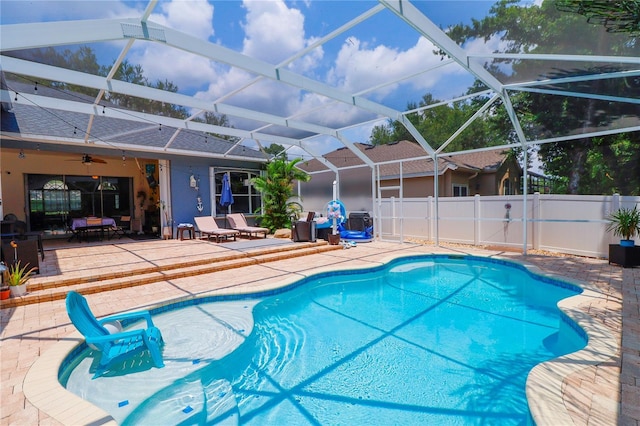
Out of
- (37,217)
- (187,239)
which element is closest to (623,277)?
(187,239)

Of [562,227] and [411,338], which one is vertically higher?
Result: [562,227]

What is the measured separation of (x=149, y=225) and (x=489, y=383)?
1523 cm

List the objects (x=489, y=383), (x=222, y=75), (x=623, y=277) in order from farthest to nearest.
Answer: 1. (x=222, y=75)
2. (x=623, y=277)
3. (x=489, y=383)

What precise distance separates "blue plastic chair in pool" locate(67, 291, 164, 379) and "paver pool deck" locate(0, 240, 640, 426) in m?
0.36

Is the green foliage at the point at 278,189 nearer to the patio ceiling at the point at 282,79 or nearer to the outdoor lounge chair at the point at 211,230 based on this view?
the patio ceiling at the point at 282,79

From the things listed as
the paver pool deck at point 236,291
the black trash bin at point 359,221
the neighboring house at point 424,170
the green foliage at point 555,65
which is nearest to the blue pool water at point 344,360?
the paver pool deck at point 236,291

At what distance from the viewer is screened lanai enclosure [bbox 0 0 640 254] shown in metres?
5.05

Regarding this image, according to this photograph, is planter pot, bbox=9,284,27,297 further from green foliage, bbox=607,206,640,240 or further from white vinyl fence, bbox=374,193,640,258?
green foliage, bbox=607,206,640,240

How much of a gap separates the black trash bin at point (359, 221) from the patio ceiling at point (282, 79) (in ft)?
10.7

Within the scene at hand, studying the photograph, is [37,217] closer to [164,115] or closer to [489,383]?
[164,115]

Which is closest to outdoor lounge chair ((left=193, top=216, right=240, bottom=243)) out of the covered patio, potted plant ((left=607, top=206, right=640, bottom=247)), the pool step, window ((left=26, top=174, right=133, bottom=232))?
the covered patio

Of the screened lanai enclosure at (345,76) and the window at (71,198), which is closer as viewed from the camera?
the screened lanai enclosure at (345,76)

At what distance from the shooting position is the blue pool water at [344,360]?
3.24 metres

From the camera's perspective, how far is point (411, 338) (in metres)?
4.82
